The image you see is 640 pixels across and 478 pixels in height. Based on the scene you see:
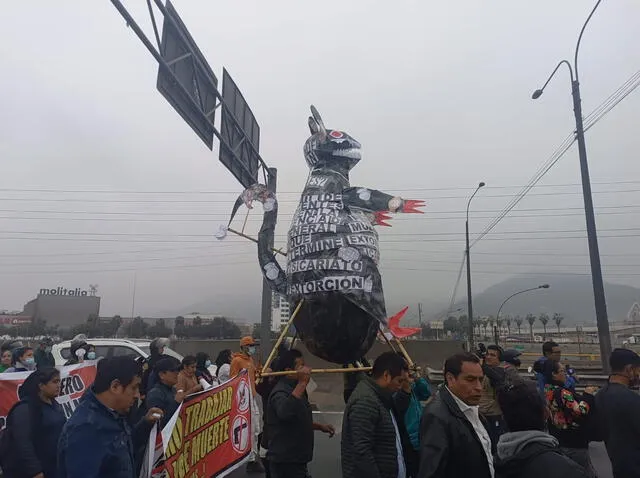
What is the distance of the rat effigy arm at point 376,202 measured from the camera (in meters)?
4.37

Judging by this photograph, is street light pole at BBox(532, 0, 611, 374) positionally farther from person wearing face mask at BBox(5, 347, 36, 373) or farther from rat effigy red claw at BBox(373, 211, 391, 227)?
person wearing face mask at BBox(5, 347, 36, 373)

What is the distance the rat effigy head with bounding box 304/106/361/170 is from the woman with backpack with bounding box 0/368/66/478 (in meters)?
3.23

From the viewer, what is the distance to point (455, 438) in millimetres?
2312

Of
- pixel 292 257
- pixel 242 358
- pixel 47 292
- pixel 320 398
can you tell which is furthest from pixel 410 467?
pixel 47 292

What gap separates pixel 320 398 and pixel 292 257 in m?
8.13

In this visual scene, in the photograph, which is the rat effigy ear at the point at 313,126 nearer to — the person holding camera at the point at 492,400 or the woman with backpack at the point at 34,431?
the person holding camera at the point at 492,400

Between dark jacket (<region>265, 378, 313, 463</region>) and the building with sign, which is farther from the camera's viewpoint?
the building with sign

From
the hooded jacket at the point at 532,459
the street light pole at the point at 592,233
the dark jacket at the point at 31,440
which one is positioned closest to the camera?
the hooded jacket at the point at 532,459

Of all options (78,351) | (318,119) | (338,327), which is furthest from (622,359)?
(78,351)

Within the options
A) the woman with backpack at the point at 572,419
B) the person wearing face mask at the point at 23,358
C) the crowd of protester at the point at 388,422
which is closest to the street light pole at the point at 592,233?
the crowd of protester at the point at 388,422

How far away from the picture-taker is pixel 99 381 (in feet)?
8.11

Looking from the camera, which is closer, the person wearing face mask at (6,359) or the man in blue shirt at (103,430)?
the man in blue shirt at (103,430)

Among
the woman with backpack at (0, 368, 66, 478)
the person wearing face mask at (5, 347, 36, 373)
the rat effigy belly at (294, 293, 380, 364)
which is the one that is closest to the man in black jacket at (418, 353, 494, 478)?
the rat effigy belly at (294, 293, 380, 364)

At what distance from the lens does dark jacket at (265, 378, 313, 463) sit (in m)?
3.62
